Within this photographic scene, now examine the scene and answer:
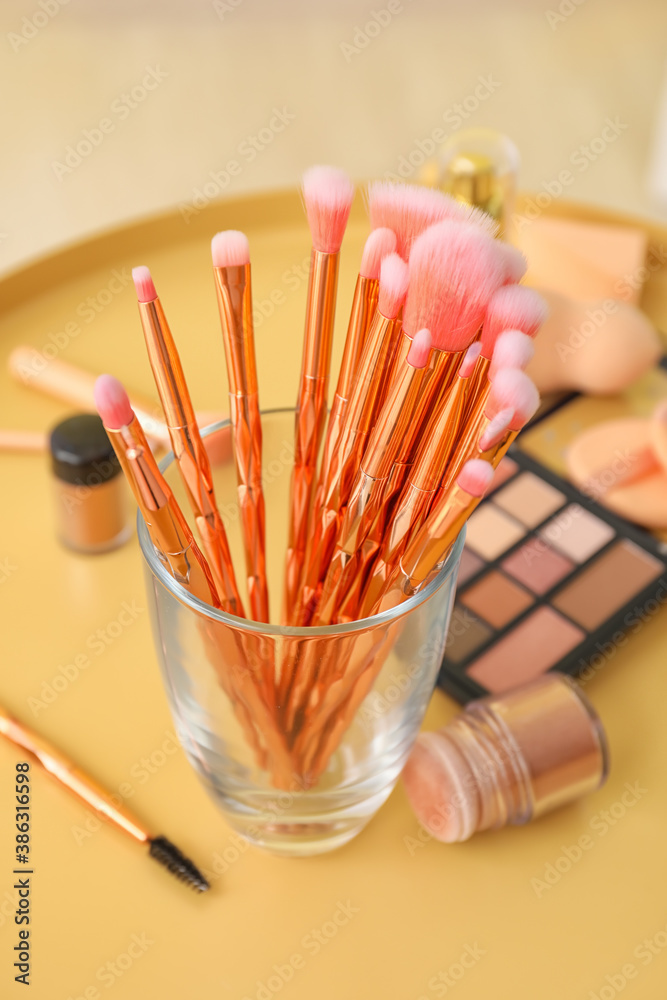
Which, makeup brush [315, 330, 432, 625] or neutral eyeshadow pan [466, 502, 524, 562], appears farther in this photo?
neutral eyeshadow pan [466, 502, 524, 562]

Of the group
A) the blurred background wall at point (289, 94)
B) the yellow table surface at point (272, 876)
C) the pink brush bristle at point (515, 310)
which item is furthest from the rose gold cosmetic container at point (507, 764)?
the blurred background wall at point (289, 94)

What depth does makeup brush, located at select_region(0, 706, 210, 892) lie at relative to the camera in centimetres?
48

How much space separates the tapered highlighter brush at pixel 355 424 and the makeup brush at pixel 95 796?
0.14 metres

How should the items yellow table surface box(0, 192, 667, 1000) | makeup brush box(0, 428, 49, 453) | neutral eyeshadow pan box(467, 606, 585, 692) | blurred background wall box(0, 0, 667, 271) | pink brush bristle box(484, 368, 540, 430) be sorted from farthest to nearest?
blurred background wall box(0, 0, 667, 271) → makeup brush box(0, 428, 49, 453) → neutral eyeshadow pan box(467, 606, 585, 692) → yellow table surface box(0, 192, 667, 1000) → pink brush bristle box(484, 368, 540, 430)

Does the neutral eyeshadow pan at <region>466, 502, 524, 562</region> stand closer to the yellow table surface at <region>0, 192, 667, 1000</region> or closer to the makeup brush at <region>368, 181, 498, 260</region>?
the yellow table surface at <region>0, 192, 667, 1000</region>

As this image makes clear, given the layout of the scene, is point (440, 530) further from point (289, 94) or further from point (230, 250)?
point (289, 94)

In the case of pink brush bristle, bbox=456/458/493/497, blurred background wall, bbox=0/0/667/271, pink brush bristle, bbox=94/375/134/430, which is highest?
pink brush bristle, bbox=94/375/134/430

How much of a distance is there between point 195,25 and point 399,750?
178 centimetres

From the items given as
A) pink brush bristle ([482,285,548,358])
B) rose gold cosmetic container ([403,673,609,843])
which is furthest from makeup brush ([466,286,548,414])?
rose gold cosmetic container ([403,673,609,843])

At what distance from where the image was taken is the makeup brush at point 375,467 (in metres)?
0.33

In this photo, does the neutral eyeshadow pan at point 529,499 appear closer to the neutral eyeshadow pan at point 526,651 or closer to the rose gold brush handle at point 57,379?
the neutral eyeshadow pan at point 526,651

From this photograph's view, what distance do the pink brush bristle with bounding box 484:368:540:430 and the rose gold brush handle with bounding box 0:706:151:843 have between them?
29 centimetres

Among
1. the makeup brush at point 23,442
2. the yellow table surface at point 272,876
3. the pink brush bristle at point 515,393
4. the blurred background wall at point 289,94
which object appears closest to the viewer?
the pink brush bristle at point 515,393

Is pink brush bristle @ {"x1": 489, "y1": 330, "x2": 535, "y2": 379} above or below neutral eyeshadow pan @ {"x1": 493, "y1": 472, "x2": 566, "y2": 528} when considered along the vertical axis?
above
